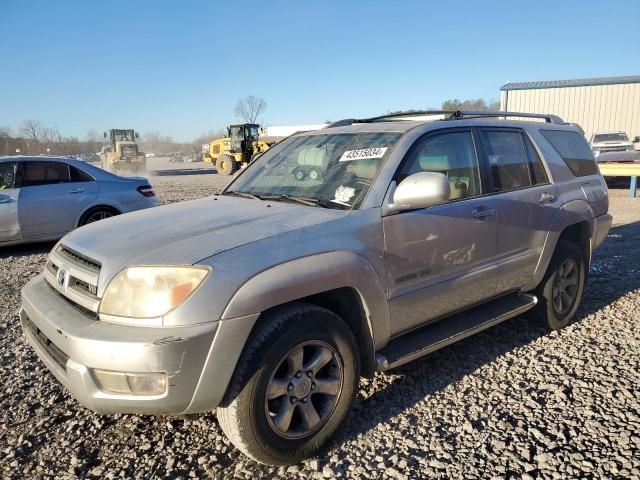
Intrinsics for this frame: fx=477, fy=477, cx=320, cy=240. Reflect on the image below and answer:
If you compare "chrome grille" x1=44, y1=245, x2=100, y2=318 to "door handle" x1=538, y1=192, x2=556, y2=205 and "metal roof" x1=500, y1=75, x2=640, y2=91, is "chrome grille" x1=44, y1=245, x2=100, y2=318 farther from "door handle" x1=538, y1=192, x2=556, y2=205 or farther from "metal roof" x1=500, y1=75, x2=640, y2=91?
"metal roof" x1=500, y1=75, x2=640, y2=91

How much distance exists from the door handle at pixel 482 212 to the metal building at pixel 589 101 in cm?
2478

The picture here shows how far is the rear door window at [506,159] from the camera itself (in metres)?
3.60

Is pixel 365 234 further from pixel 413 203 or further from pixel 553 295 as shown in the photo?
A: pixel 553 295

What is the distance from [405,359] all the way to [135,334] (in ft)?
4.96

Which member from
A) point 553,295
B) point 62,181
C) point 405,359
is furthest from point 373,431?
point 62,181

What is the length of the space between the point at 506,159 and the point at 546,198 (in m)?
0.51

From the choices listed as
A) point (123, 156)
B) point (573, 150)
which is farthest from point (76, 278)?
point (123, 156)

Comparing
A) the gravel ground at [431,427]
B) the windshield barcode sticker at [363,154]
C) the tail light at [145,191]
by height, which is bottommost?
the gravel ground at [431,427]

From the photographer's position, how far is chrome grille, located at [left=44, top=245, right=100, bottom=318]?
235 centimetres

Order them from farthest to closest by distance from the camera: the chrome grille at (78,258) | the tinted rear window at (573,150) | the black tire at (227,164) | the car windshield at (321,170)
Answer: the black tire at (227,164) < the tinted rear window at (573,150) < the car windshield at (321,170) < the chrome grille at (78,258)

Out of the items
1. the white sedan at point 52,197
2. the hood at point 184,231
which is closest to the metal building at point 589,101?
the white sedan at point 52,197

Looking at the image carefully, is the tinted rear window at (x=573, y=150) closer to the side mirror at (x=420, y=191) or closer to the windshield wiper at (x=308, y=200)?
the side mirror at (x=420, y=191)

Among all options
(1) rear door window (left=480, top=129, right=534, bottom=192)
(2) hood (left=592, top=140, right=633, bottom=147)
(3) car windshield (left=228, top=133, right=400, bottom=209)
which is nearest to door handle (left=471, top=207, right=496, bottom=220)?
(1) rear door window (left=480, top=129, right=534, bottom=192)

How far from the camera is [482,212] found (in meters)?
3.34
